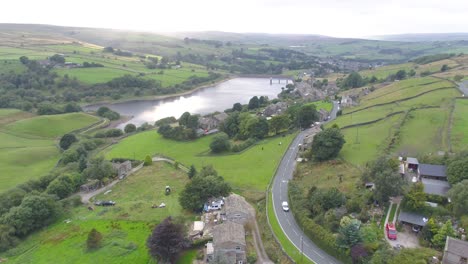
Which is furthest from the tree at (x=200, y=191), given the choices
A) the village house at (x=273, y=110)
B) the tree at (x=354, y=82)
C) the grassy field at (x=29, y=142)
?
the tree at (x=354, y=82)

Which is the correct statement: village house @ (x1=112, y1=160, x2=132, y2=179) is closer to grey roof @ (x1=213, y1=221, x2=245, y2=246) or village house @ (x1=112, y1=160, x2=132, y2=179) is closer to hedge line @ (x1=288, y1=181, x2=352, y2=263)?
grey roof @ (x1=213, y1=221, x2=245, y2=246)

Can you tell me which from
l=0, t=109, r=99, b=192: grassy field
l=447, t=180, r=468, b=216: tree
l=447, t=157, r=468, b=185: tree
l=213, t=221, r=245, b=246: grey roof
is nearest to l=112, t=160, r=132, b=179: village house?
l=0, t=109, r=99, b=192: grassy field

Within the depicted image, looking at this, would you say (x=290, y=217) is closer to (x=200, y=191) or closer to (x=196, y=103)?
(x=200, y=191)

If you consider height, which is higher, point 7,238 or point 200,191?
point 200,191

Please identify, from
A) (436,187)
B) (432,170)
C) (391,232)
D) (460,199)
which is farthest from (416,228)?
(432,170)

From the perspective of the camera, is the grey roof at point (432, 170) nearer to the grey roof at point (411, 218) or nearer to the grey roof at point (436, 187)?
the grey roof at point (436, 187)
